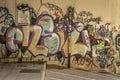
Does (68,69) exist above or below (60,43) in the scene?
below

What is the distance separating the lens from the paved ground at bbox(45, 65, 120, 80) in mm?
13545

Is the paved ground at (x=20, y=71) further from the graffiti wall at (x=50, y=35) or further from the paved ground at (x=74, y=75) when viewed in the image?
the graffiti wall at (x=50, y=35)

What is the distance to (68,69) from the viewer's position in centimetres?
1590

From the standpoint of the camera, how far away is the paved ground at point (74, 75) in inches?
533

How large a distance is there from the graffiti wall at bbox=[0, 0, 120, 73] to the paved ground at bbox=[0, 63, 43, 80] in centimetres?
83

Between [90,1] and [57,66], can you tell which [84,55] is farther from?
[90,1]

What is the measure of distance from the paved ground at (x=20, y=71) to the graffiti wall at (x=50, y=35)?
83 centimetres

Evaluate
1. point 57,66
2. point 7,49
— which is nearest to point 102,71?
point 57,66

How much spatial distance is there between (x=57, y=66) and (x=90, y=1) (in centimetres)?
368

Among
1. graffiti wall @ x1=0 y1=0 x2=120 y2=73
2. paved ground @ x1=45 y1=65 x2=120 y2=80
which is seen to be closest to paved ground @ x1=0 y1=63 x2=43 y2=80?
paved ground @ x1=45 y1=65 x2=120 y2=80

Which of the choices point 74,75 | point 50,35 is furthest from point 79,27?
point 74,75

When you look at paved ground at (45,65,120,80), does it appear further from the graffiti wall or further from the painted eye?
the painted eye

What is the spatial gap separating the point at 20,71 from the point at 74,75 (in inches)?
94.5

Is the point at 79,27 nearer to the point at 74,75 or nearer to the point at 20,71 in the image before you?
the point at 74,75
